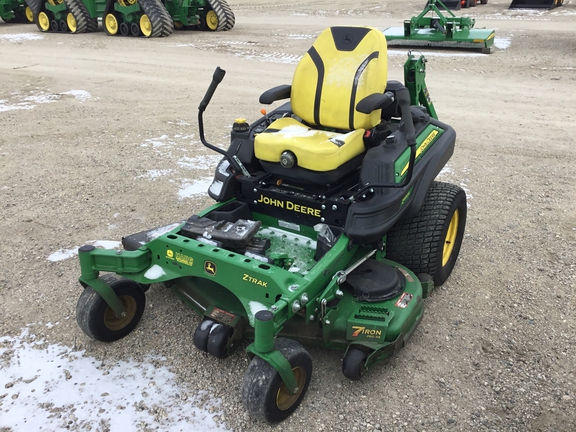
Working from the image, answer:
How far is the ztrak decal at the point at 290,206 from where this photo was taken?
126 inches

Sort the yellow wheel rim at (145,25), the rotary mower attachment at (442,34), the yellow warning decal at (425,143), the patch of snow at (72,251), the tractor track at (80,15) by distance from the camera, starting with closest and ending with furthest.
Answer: the yellow warning decal at (425,143)
the patch of snow at (72,251)
the rotary mower attachment at (442,34)
the yellow wheel rim at (145,25)
the tractor track at (80,15)

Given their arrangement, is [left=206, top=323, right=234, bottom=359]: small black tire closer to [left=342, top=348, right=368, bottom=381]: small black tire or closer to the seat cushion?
[left=342, top=348, right=368, bottom=381]: small black tire

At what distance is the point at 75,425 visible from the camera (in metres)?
2.60

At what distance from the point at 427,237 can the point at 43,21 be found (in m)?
16.1

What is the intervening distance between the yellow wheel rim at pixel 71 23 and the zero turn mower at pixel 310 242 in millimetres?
13577

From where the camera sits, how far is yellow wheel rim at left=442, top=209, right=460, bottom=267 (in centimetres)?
380

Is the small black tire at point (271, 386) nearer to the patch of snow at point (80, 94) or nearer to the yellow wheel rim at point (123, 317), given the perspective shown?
the yellow wheel rim at point (123, 317)

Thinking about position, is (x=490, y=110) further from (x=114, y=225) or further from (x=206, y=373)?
(x=206, y=373)

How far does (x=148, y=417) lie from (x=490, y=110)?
6857 millimetres

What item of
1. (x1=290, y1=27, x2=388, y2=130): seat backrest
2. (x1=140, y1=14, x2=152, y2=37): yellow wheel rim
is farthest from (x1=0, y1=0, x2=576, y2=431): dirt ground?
(x1=140, y1=14, x2=152, y2=37): yellow wheel rim

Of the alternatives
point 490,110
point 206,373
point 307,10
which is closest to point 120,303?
point 206,373

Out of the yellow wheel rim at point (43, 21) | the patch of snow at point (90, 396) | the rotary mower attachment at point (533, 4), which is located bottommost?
the patch of snow at point (90, 396)

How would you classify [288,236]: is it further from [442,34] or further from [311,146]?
[442,34]

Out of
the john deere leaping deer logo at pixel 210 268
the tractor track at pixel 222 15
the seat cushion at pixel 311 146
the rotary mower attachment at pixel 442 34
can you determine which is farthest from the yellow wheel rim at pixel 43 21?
the john deere leaping deer logo at pixel 210 268
